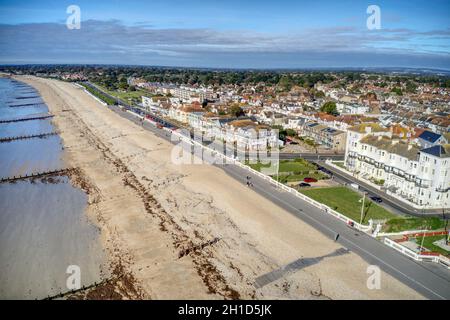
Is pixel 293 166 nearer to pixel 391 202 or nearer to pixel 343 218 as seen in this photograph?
pixel 391 202

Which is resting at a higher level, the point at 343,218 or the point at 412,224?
the point at 343,218

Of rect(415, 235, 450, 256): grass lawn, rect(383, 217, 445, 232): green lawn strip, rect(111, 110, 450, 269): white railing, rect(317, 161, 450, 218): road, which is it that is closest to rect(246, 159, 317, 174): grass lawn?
rect(111, 110, 450, 269): white railing

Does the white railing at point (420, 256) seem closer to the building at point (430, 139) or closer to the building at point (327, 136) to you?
the building at point (430, 139)

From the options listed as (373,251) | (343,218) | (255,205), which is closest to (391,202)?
(343,218)

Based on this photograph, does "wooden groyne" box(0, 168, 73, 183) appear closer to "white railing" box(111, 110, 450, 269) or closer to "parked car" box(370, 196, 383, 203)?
"white railing" box(111, 110, 450, 269)

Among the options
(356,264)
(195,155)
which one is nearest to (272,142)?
(195,155)
